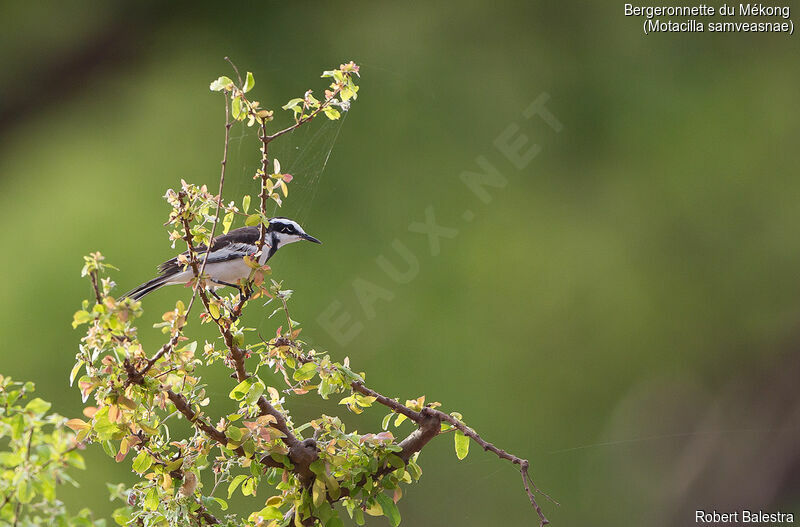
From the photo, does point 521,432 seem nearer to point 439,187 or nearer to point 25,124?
point 439,187

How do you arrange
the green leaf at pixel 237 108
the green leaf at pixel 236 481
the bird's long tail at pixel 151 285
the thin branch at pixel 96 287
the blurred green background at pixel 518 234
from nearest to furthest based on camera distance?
the thin branch at pixel 96 287 < the green leaf at pixel 237 108 < the green leaf at pixel 236 481 < the bird's long tail at pixel 151 285 < the blurred green background at pixel 518 234

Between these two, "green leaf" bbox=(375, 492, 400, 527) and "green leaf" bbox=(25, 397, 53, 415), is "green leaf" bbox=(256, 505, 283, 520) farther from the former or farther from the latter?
"green leaf" bbox=(25, 397, 53, 415)

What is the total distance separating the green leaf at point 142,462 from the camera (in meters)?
0.92

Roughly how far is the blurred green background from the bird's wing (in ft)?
1.12

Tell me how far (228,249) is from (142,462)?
0.71 meters

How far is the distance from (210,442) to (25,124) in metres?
1.77

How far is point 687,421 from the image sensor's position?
6.87ft

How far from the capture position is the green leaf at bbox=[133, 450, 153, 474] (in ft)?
3.01

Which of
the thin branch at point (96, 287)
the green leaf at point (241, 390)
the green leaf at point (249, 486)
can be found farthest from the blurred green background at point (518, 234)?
the thin branch at point (96, 287)

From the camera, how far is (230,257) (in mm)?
1545

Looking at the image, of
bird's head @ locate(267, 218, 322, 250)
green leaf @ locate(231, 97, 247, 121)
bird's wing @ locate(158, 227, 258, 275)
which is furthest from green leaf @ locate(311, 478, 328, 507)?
bird's head @ locate(267, 218, 322, 250)

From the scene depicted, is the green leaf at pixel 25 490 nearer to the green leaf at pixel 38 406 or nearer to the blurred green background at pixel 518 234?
the green leaf at pixel 38 406

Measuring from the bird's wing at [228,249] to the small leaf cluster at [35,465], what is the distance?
0.79m

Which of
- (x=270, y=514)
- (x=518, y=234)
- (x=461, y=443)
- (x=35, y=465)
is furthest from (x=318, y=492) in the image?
(x=518, y=234)
